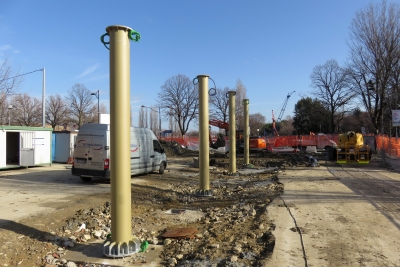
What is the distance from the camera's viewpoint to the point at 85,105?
60.2 metres

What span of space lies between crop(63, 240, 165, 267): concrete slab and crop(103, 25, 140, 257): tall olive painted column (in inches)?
4.9

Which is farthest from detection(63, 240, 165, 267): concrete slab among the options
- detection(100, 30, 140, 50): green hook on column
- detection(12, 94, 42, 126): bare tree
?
detection(12, 94, 42, 126): bare tree

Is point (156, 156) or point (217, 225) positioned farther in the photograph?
point (156, 156)

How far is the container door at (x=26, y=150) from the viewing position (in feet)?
59.7

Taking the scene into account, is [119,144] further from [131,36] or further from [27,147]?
[27,147]

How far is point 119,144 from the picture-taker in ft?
16.9

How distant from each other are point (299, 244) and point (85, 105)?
59.9m

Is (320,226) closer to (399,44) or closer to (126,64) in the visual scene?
(126,64)

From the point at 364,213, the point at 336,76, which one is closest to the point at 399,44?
the point at 336,76

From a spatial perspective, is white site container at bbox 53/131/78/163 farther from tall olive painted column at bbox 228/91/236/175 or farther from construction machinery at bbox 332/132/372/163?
construction machinery at bbox 332/132/372/163

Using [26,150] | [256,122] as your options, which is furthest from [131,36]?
[256,122]

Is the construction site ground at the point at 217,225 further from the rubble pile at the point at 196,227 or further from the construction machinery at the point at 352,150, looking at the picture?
the construction machinery at the point at 352,150

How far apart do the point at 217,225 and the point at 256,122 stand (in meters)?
82.2

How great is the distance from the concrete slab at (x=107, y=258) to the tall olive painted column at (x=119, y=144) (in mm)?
124
